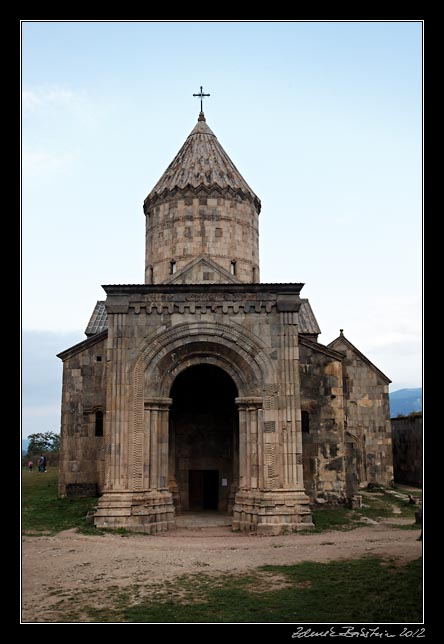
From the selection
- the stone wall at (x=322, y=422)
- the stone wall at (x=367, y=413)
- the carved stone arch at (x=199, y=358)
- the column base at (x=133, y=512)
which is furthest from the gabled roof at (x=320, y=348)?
the stone wall at (x=367, y=413)

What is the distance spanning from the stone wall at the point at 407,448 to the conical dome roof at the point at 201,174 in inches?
617

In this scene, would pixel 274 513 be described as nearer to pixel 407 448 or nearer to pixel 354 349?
pixel 354 349

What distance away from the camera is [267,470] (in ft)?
56.0

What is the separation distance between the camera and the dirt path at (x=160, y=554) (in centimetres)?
1053

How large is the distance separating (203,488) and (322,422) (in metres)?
4.84

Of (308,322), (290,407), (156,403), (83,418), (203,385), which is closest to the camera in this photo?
(290,407)

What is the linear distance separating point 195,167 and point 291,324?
8.46 metres

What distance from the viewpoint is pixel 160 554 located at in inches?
534

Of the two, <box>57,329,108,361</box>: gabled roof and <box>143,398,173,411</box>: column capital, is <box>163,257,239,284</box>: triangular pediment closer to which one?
<box>57,329,108,361</box>: gabled roof

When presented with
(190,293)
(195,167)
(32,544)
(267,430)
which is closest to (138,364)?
(190,293)

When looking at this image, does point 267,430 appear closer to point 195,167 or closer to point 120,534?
point 120,534

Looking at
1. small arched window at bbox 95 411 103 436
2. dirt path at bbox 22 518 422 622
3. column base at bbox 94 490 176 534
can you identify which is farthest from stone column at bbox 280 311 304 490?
small arched window at bbox 95 411 103 436

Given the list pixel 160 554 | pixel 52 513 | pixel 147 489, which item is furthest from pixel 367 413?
pixel 160 554

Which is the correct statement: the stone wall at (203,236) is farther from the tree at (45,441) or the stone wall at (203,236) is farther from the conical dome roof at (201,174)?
the tree at (45,441)
